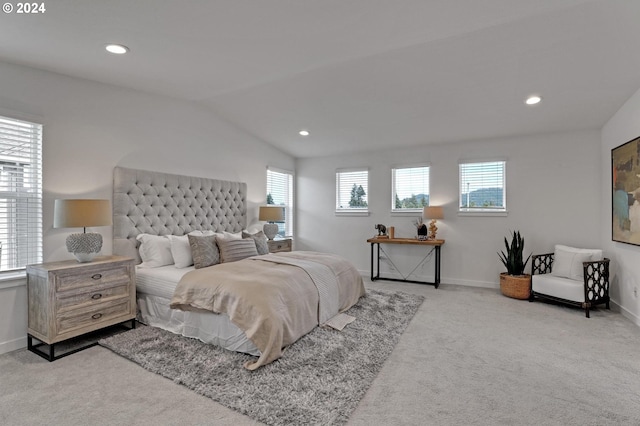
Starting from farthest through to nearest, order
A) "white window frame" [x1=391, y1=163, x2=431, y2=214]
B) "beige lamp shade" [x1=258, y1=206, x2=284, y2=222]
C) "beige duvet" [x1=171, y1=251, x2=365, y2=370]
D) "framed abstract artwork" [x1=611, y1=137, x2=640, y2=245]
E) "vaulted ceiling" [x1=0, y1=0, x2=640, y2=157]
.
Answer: "white window frame" [x1=391, y1=163, x2=431, y2=214]
"beige lamp shade" [x1=258, y1=206, x2=284, y2=222]
"framed abstract artwork" [x1=611, y1=137, x2=640, y2=245]
"beige duvet" [x1=171, y1=251, x2=365, y2=370]
"vaulted ceiling" [x1=0, y1=0, x2=640, y2=157]

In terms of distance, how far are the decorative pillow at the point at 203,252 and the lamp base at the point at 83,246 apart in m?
0.87

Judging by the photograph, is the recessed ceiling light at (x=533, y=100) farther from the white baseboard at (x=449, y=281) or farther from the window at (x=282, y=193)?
the window at (x=282, y=193)

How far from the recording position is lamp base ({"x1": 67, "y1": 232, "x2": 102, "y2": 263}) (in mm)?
2871

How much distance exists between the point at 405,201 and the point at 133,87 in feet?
14.5

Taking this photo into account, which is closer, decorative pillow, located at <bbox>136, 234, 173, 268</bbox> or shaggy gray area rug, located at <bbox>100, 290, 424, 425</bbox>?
shaggy gray area rug, located at <bbox>100, 290, 424, 425</bbox>

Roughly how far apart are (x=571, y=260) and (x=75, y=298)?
548 cm

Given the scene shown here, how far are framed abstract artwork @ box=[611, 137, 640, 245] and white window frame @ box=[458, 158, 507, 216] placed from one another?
129cm

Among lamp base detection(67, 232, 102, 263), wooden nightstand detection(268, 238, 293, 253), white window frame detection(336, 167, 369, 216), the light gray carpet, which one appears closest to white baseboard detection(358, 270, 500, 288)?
white window frame detection(336, 167, 369, 216)


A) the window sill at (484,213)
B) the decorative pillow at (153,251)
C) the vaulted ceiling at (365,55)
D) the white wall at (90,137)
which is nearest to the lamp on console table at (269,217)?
the white wall at (90,137)

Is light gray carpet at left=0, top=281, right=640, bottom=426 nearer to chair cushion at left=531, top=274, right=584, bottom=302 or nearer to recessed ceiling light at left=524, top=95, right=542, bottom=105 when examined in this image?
chair cushion at left=531, top=274, right=584, bottom=302

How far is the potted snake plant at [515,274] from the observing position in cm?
433

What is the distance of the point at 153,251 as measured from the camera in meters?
3.65

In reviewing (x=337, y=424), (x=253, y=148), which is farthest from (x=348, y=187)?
(x=337, y=424)

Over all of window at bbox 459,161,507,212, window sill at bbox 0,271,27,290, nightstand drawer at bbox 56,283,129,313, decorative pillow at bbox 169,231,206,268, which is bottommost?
nightstand drawer at bbox 56,283,129,313
